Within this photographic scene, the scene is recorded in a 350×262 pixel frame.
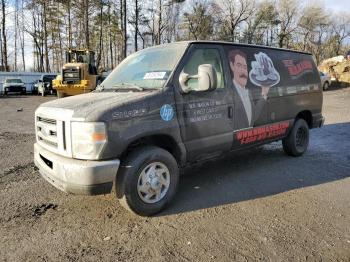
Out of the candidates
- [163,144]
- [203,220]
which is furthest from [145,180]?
[203,220]

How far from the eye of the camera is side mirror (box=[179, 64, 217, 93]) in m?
4.39

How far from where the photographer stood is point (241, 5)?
50219mm

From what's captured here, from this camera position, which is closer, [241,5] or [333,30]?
[241,5]

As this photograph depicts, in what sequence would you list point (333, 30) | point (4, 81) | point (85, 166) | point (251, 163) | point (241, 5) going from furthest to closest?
point (333, 30)
point (241, 5)
point (4, 81)
point (251, 163)
point (85, 166)

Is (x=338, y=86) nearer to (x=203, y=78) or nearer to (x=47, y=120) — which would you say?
(x=203, y=78)

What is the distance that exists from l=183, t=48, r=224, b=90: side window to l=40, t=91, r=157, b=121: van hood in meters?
Answer: 0.66

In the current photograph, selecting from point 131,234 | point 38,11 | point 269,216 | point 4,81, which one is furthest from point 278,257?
point 38,11

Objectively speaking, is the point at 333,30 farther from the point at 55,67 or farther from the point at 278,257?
the point at 278,257

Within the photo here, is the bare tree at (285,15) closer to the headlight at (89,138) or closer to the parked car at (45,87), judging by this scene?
the parked car at (45,87)

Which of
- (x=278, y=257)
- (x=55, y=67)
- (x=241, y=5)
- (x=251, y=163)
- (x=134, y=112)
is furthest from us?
(x=55, y=67)

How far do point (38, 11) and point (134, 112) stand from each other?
174 feet

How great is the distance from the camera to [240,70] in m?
5.41

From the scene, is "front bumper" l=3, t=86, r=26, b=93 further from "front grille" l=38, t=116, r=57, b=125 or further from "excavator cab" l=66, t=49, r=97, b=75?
"front grille" l=38, t=116, r=57, b=125

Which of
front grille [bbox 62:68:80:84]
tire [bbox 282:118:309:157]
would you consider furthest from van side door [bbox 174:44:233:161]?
front grille [bbox 62:68:80:84]
